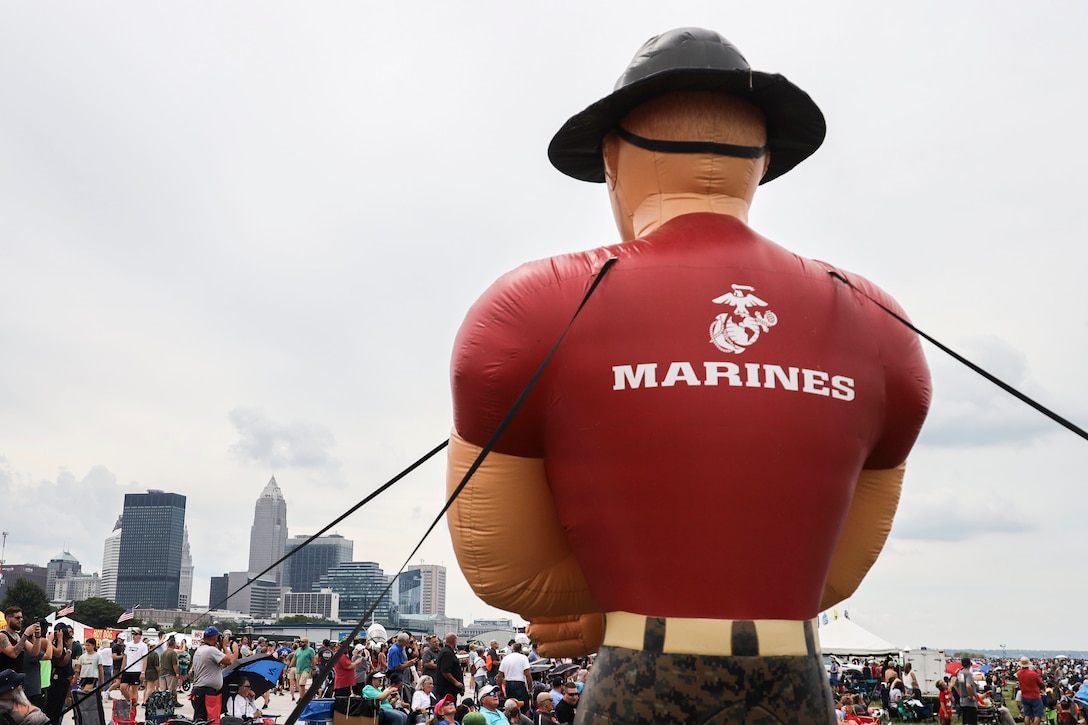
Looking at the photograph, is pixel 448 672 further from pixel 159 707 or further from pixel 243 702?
pixel 159 707

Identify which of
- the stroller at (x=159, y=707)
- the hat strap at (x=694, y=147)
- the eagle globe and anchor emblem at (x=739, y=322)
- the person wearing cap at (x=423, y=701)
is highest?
the hat strap at (x=694, y=147)

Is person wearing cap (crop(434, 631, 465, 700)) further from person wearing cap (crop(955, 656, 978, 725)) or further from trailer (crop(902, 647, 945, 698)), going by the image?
trailer (crop(902, 647, 945, 698))

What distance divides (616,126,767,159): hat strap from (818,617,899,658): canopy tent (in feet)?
64.9

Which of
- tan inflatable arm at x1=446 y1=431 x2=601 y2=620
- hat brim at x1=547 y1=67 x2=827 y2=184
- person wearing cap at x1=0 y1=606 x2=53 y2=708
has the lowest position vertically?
person wearing cap at x1=0 y1=606 x2=53 y2=708

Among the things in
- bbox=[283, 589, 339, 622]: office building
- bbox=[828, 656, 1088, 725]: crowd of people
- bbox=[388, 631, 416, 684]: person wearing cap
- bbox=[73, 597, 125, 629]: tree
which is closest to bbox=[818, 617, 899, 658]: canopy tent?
bbox=[828, 656, 1088, 725]: crowd of people

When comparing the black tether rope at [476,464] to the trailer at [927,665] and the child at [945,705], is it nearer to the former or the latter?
the child at [945,705]

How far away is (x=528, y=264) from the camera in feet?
15.4

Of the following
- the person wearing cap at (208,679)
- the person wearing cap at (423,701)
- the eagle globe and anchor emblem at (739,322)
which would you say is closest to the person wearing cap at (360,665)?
the person wearing cap at (423,701)

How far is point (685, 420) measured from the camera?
421cm

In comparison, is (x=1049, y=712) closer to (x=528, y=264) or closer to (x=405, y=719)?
(x=405, y=719)

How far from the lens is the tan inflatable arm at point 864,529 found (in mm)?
5262

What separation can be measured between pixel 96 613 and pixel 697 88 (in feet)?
281

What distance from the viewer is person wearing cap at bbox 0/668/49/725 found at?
23.0ft

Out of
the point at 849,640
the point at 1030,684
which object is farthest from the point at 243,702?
the point at 849,640
